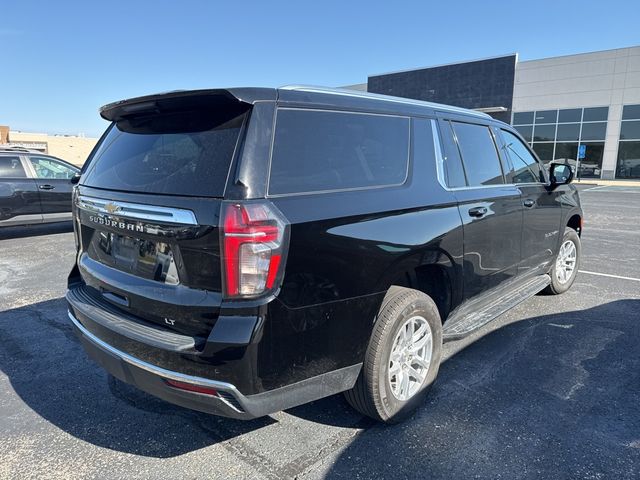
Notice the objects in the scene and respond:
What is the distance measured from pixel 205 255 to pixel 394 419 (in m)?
1.58

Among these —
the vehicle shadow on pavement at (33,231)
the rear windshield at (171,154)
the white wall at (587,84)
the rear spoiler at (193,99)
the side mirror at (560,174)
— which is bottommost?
the vehicle shadow on pavement at (33,231)

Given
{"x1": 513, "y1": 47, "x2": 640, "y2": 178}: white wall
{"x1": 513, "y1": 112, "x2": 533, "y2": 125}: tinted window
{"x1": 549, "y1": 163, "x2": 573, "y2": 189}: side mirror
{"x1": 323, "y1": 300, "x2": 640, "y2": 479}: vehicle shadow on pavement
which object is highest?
{"x1": 513, "y1": 47, "x2": 640, "y2": 178}: white wall

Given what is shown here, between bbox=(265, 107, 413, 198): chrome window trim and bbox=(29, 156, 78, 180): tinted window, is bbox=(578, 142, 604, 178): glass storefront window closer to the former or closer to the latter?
bbox=(29, 156, 78, 180): tinted window

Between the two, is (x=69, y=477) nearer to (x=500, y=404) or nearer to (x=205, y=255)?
(x=205, y=255)

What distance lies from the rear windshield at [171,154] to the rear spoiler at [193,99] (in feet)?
0.16

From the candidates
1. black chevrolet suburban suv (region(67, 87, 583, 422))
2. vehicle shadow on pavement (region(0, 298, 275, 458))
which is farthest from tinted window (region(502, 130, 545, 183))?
vehicle shadow on pavement (region(0, 298, 275, 458))

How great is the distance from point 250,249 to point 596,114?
108 ft

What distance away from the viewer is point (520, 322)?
449cm

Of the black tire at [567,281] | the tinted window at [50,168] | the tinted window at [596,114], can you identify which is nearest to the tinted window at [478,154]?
the black tire at [567,281]

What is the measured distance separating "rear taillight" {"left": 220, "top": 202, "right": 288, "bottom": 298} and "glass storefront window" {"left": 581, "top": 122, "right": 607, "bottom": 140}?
32.7 metres

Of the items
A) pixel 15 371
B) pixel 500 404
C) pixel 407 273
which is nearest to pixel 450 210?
pixel 407 273

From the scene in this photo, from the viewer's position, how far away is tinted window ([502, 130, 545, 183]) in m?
4.26

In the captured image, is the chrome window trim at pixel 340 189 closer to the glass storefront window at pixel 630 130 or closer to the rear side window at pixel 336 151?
the rear side window at pixel 336 151

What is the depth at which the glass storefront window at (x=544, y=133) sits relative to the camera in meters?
30.2
